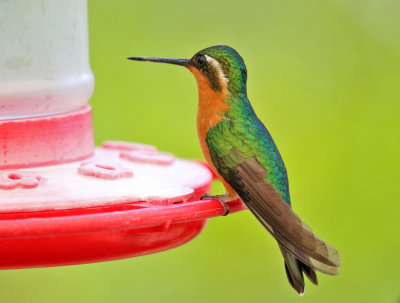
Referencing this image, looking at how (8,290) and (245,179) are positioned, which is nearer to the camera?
(245,179)

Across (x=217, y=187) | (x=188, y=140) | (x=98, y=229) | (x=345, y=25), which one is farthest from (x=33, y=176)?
(x=345, y=25)

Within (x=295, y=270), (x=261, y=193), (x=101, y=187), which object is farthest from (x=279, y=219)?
(x=101, y=187)

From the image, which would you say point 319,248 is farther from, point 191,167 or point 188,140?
point 188,140

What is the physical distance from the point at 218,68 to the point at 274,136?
198 centimetres

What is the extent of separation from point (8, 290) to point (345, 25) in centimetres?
303

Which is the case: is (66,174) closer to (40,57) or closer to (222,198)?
(40,57)

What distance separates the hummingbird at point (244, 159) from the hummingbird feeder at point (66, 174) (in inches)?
4.5

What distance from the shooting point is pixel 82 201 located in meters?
2.45

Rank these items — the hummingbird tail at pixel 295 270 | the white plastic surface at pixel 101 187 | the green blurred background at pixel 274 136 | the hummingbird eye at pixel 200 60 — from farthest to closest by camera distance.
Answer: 1. the green blurred background at pixel 274 136
2. the hummingbird eye at pixel 200 60
3. the hummingbird tail at pixel 295 270
4. the white plastic surface at pixel 101 187

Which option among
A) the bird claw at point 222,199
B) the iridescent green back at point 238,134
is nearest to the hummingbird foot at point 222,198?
the bird claw at point 222,199

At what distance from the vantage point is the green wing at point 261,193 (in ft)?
8.46

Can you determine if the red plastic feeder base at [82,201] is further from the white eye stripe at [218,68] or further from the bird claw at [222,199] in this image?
the white eye stripe at [218,68]

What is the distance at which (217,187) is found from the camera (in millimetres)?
3980

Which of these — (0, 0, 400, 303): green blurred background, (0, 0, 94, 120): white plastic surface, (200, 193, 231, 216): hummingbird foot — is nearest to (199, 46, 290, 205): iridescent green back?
(200, 193, 231, 216): hummingbird foot
